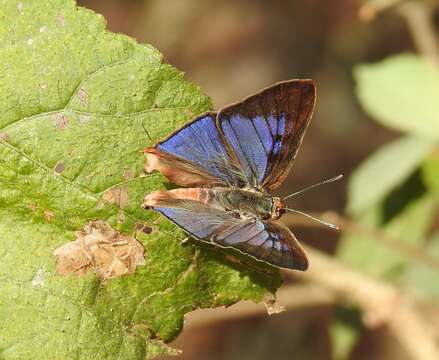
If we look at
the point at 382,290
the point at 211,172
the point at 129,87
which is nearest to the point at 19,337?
the point at 129,87

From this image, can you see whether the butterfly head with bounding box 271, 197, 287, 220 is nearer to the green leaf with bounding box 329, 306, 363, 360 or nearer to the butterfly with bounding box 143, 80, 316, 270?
the butterfly with bounding box 143, 80, 316, 270

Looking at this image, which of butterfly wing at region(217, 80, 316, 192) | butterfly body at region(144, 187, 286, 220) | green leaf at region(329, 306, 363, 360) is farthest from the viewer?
green leaf at region(329, 306, 363, 360)

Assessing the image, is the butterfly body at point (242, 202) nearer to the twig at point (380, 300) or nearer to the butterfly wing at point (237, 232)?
the butterfly wing at point (237, 232)

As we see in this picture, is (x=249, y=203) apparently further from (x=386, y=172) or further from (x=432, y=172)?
(x=432, y=172)

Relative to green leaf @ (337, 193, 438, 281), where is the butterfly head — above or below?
above

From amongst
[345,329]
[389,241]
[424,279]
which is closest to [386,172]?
[389,241]

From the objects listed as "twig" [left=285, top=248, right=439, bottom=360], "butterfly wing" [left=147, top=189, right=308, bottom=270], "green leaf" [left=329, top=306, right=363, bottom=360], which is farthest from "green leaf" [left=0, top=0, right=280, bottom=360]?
"green leaf" [left=329, top=306, right=363, bottom=360]

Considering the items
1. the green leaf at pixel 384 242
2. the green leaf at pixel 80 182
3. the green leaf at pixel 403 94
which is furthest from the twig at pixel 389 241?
the green leaf at pixel 80 182
